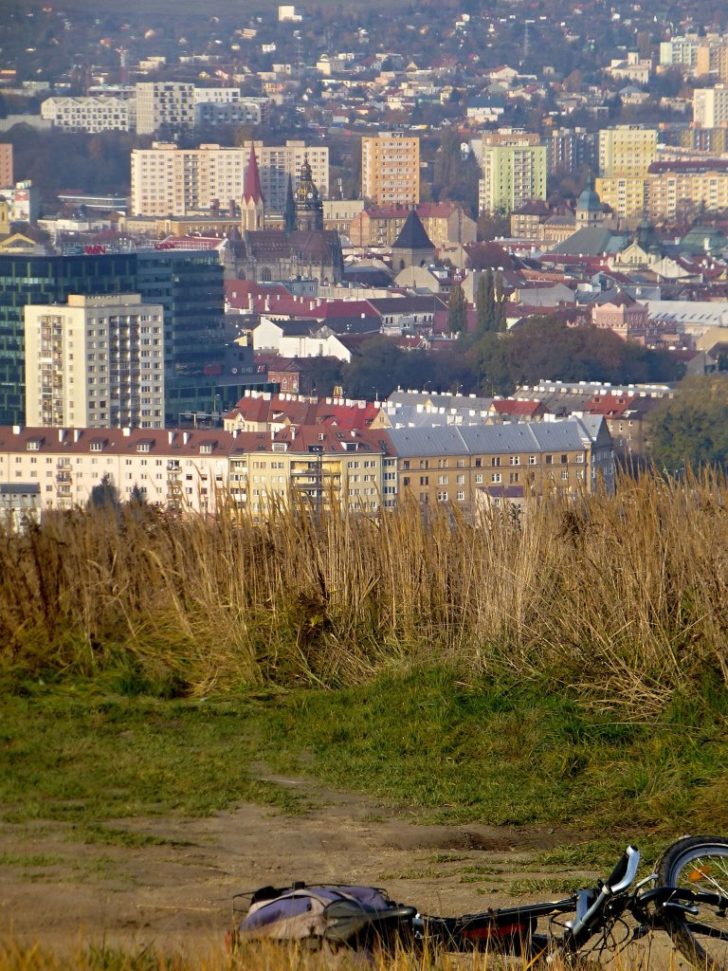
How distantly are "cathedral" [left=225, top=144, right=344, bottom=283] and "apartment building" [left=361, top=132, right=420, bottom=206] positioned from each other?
813cm

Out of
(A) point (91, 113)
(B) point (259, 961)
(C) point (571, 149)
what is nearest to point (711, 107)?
(C) point (571, 149)

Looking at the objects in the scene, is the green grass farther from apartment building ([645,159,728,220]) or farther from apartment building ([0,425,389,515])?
apartment building ([645,159,728,220])

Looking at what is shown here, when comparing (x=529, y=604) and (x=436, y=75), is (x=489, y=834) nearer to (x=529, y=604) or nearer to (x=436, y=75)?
(x=529, y=604)

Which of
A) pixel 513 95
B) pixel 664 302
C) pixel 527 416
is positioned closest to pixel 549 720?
pixel 527 416

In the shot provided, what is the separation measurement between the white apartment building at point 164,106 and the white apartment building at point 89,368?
107ft

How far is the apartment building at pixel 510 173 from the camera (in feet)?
229

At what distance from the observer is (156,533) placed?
3100mm

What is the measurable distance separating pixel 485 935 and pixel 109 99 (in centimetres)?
6392

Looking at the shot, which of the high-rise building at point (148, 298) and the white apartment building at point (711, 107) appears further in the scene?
the white apartment building at point (711, 107)

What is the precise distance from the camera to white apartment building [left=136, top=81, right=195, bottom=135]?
6651cm

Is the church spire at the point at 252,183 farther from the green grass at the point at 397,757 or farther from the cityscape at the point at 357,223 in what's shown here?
the green grass at the point at 397,757

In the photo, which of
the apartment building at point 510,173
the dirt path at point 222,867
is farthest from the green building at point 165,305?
the dirt path at point 222,867

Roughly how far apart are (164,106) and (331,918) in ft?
228

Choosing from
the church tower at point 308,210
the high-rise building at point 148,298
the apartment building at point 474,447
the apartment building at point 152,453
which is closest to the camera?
the apartment building at point 474,447
